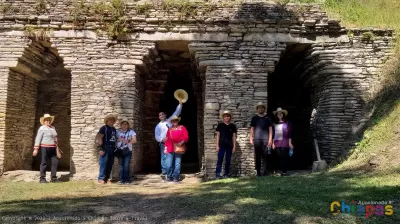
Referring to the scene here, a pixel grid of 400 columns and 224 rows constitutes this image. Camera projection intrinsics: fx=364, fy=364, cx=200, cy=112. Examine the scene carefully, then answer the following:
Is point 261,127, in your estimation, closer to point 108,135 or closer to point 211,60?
point 211,60

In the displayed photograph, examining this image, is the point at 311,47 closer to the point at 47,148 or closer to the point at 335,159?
the point at 335,159

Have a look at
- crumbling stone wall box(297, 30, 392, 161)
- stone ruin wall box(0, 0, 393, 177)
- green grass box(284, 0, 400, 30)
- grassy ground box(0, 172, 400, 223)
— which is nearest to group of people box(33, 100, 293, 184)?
stone ruin wall box(0, 0, 393, 177)

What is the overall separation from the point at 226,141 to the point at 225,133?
17 centimetres

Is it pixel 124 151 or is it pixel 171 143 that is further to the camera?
pixel 171 143

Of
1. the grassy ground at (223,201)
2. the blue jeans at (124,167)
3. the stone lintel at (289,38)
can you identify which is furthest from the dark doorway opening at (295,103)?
the blue jeans at (124,167)

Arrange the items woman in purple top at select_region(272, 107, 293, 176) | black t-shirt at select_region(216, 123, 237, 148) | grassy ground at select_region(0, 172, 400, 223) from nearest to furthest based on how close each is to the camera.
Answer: grassy ground at select_region(0, 172, 400, 223) → black t-shirt at select_region(216, 123, 237, 148) → woman in purple top at select_region(272, 107, 293, 176)

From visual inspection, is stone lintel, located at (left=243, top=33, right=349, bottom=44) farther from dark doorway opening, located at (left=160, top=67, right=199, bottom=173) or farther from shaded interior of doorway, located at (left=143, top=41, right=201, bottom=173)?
dark doorway opening, located at (left=160, top=67, right=199, bottom=173)

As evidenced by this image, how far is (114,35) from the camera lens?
27.3 feet

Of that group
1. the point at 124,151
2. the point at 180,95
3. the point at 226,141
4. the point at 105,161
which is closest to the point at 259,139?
the point at 226,141

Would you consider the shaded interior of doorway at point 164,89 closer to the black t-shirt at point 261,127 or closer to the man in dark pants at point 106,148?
the man in dark pants at point 106,148

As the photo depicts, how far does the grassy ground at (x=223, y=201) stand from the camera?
3.92m

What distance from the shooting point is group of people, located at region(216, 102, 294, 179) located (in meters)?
7.57

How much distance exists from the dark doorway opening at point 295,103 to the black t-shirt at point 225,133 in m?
3.41

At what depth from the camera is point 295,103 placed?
38.8ft
